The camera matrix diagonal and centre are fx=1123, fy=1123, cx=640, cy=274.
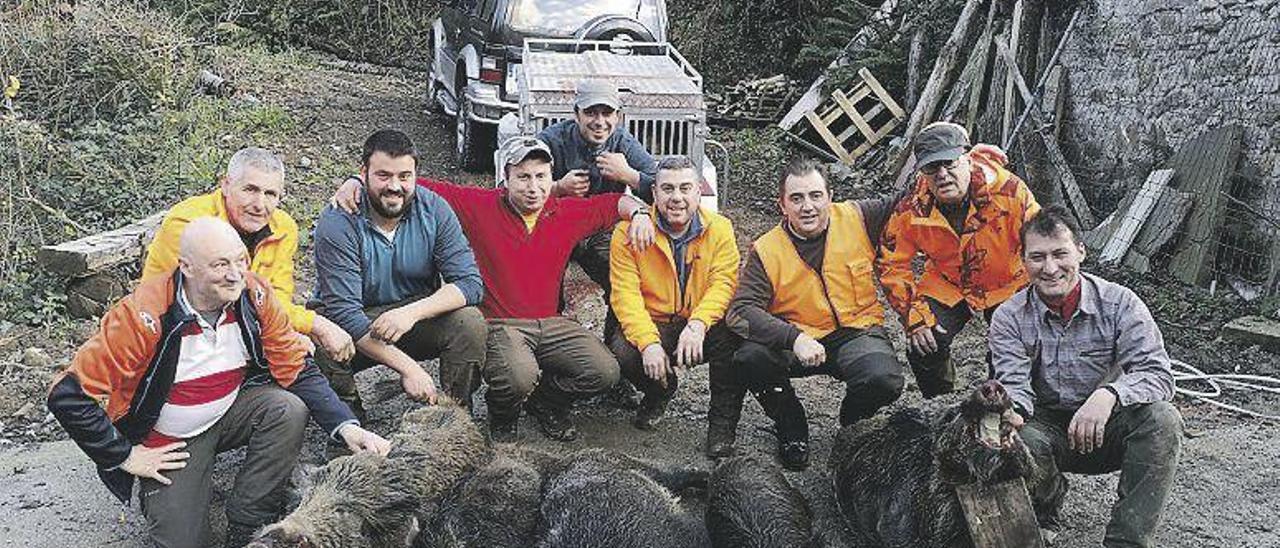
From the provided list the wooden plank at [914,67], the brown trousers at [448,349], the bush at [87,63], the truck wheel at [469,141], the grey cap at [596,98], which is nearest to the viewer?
the brown trousers at [448,349]

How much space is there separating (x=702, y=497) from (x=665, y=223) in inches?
57.8

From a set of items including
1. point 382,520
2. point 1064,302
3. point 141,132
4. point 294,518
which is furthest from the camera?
point 141,132

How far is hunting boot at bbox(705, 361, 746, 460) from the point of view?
18.5ft

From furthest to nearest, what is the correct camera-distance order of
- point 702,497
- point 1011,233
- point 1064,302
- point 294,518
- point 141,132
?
point 141,132, point 1011,233, point 702,497, point 1064,302, point 294,518

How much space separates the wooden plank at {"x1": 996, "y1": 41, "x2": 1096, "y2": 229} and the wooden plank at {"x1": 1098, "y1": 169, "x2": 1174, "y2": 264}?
70 centimetres

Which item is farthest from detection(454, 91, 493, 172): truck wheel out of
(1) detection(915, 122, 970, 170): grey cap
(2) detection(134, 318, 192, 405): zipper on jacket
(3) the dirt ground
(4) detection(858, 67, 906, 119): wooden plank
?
(2) detection(134, 318, 192, 405): zipper on jacket

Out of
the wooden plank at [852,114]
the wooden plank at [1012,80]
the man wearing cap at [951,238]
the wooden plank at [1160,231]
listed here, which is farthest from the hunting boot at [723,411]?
the wooden plank at [852,114]

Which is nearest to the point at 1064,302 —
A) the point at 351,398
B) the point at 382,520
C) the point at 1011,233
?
the point at 1011,233

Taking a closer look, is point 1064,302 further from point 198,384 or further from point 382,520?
point 198,384

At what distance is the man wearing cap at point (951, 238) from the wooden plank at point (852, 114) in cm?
744

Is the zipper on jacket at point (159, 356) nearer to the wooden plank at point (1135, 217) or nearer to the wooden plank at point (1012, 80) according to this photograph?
the wooden plank at point (1135, 217)

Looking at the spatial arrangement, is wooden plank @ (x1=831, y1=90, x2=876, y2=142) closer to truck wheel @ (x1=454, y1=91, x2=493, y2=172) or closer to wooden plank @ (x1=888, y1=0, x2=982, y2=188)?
wooden plank @ (x1=888, y1=0, x2=982, y2=188)

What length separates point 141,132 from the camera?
10742 mm

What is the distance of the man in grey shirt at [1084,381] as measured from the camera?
14.0 feet
